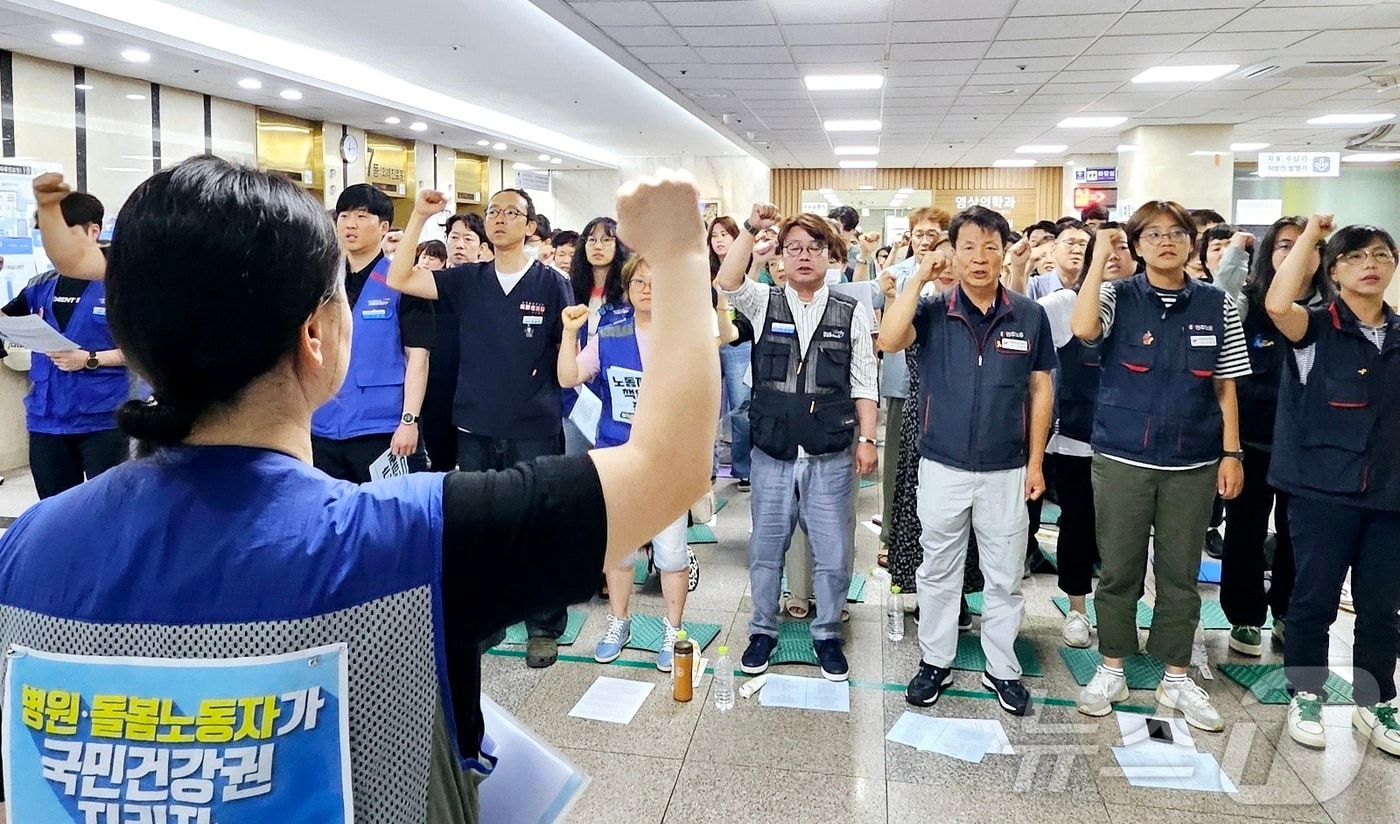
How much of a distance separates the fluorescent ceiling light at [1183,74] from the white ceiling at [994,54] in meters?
0.18

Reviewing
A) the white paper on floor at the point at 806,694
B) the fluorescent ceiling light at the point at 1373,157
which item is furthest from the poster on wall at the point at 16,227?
the fluorescent ceiling light at the point at 1373,157

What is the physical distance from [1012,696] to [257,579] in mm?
2790

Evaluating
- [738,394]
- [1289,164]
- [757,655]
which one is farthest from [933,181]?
[757,655]

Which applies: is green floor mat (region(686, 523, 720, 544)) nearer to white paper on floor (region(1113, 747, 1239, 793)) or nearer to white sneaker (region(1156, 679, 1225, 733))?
white sneaker (region(1156, 679, 1225, 733))

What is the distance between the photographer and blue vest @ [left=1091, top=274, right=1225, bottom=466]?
2.90 meters

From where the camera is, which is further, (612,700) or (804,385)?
(804,385)

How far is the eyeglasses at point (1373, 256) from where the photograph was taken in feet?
9.02

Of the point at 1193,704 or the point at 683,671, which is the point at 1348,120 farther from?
the point at 683,671

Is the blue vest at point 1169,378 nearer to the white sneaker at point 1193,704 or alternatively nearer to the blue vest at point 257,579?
the white sneaker at point 1193,704

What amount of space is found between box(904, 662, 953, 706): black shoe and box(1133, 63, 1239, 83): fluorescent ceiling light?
279 inches

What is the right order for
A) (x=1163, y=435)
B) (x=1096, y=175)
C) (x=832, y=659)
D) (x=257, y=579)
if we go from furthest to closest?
(x=1096, y=175)
(x=832, y=659)
(x=1163, y=435)
(x=257, y=579)

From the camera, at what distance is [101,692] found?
2.22 feet

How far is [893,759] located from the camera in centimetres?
268

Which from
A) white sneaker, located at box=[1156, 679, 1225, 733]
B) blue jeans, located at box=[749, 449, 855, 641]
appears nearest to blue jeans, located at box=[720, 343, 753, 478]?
blue jeans, located at box=[749, 449, 855, 641]
